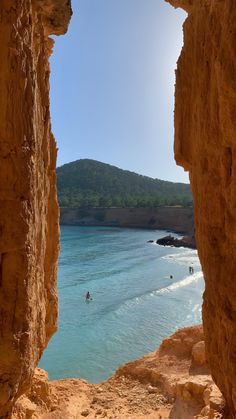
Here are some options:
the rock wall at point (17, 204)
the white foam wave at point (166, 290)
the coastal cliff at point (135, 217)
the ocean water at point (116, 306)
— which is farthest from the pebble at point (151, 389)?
the coastal cliff at point (135, 217)

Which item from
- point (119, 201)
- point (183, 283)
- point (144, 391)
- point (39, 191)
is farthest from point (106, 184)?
point (39, 191)

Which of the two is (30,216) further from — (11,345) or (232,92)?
(232,92)

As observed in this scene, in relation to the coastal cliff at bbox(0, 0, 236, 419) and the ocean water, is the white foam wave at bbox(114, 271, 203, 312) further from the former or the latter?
the coastal cliff at bbox(0, 0, 236, 419)

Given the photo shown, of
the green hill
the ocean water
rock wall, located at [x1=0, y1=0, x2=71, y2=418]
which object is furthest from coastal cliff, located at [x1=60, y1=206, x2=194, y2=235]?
rock wall, located at [x1=0, y1=0, x2=71, y2=418]

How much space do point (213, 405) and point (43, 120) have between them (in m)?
6.06

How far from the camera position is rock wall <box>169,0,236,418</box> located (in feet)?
13.0

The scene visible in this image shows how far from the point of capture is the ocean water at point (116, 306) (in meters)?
18.6

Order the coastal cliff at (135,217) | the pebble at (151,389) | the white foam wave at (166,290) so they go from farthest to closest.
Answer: the coastal cliff at (135,217)
the white foam wave at (166,290)
the pebble at (151,389)

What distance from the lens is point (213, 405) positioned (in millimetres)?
6312

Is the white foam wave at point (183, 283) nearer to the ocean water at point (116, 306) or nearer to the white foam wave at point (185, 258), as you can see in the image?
the ocean water at point (116, 306)

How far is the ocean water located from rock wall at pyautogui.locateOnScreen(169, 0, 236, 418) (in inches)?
476

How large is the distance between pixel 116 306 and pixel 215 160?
2253cm

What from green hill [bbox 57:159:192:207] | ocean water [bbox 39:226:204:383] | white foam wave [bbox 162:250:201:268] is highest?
green hill [bbox 57:159:192:207]

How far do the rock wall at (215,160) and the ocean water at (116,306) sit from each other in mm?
12091
